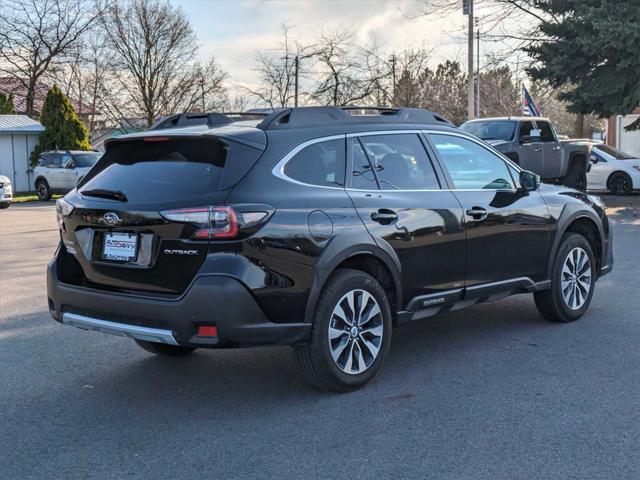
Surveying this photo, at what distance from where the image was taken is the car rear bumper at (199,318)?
13.6 feet

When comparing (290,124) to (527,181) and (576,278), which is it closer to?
(527,181)

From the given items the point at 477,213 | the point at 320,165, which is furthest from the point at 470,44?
the point at 320,165

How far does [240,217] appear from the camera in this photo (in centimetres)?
419

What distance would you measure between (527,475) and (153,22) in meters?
41.0

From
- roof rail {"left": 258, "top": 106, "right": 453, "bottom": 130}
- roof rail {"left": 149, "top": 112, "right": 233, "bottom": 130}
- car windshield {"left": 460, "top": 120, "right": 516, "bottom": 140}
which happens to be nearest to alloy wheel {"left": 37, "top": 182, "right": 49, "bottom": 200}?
car windshield {"left": 460, "top": 120, "right": 516, "bottom": 140}

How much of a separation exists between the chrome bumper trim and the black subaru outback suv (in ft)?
0.04

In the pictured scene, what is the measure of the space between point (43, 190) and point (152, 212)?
78.3 ft

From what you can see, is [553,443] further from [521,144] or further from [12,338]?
[521,144]

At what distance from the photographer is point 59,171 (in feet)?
85.2

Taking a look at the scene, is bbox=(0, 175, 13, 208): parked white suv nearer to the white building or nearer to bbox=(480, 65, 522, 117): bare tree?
the white building

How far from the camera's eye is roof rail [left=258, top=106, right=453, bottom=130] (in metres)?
4.83

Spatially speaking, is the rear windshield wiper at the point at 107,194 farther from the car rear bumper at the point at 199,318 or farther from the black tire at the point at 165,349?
the black tire at the point at 165,349

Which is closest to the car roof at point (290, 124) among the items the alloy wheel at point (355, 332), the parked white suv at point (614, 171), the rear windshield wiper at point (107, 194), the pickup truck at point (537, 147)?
the rear windshield wiper at point (107, 194)

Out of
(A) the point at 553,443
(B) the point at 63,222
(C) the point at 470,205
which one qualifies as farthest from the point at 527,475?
(B) the point at 63,222
